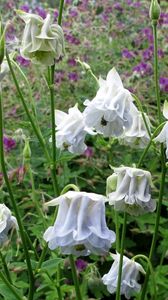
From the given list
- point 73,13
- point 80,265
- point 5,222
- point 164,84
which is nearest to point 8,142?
point 80,265

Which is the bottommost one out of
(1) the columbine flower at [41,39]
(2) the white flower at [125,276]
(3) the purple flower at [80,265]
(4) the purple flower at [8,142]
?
(3) the purple flower at [80,265]

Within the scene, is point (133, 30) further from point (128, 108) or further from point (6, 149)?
point (128, 108)

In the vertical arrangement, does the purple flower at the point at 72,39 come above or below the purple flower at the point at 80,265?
above

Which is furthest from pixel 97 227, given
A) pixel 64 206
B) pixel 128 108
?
pixel 128 108

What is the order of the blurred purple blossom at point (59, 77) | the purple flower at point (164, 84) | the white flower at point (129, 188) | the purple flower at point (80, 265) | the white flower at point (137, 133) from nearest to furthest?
the white flower at point (129, 188)
the white flower at point (137, 133)
the purple flower at point (80, 265)
the purple flower at point (164, 84)
the blurred purple blossom at point (59, 77)

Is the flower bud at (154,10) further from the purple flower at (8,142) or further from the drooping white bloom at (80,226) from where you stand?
Result: the purple flower at (8,142)

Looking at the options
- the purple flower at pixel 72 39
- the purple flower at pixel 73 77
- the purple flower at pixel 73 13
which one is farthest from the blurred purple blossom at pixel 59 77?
the purple flower at pixel 73 13

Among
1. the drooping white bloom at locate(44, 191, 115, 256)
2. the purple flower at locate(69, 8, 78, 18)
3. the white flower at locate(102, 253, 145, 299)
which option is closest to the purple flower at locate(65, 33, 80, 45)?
the purple flower at locate(69, 8, 78, 18)

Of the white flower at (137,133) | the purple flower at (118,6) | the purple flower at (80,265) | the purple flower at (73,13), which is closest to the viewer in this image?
the white flower at (137,133)

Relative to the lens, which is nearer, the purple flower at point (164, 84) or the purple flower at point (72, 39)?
the purple flower at point (164, 84)

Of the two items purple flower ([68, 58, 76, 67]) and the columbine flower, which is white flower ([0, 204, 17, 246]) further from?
purple flower ([68, 58, 76, 67])
